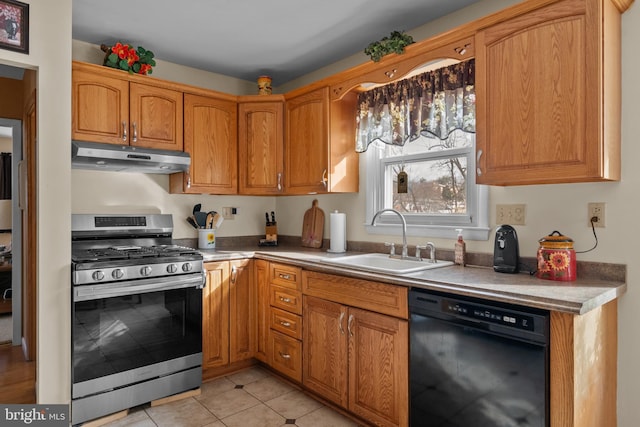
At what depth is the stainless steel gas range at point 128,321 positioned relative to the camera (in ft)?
7.57

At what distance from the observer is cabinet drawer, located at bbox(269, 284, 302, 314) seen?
2.70 m

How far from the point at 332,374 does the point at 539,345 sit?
129 centimetres

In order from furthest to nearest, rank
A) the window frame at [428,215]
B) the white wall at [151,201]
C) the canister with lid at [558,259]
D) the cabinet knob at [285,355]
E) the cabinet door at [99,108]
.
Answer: the white wall at [151,201], the cabinet knob at [285,355], the cabinet door at [99,108], the window frame at [428,215], the canister with lid at [558,259]

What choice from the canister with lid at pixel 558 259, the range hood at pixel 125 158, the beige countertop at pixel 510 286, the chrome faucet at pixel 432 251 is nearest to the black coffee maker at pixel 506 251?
the beige countertop at pixel 510 286

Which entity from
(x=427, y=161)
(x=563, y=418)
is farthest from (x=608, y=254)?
(x=427, y=161)

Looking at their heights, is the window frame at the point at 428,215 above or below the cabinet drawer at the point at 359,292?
above

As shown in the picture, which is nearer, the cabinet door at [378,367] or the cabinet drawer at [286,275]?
the cabinet door at [378,367]

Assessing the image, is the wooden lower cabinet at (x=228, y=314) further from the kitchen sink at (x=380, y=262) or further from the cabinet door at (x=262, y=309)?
the kitchen sink at (x=380, y=262)

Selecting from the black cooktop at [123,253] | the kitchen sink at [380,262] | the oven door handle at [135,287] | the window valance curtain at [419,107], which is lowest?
the oven door handle at [135,287]

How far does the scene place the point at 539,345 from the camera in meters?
1.50

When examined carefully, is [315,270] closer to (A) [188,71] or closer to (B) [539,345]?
(B) [539,345]

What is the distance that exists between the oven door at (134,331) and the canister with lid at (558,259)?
6.81 feet

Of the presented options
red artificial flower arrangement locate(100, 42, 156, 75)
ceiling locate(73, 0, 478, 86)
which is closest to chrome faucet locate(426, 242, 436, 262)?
ceiling locate(73, 0, 478, 86)

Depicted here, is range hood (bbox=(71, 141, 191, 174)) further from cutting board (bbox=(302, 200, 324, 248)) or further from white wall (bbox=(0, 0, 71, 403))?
cutting board (bbox=(302, 200, 324, 248))
